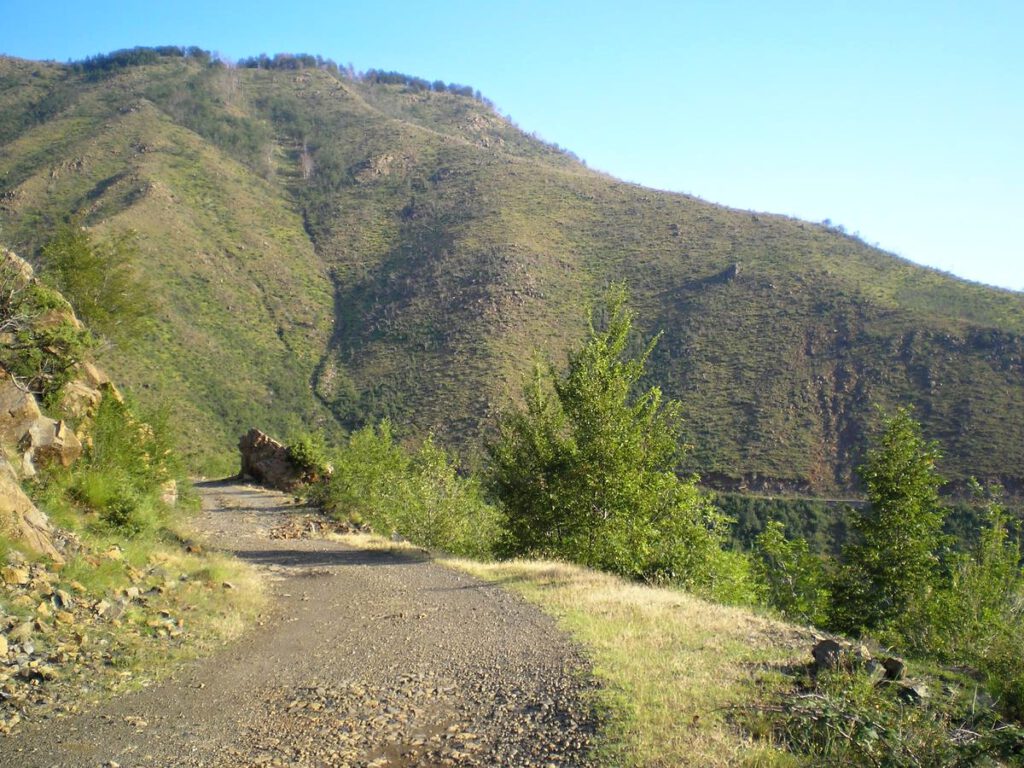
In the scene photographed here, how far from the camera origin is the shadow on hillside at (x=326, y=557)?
1379cm

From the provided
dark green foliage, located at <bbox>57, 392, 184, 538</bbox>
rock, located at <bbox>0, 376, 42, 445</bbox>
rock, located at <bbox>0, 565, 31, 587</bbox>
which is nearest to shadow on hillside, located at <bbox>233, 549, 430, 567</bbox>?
dark green foliage, located at <bbox>57, 392, 184, 538</bbox>

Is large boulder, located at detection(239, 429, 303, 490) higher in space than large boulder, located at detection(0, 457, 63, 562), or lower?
lower

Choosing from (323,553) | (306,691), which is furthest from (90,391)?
(306,691)

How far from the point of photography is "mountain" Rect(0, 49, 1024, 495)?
153 ft

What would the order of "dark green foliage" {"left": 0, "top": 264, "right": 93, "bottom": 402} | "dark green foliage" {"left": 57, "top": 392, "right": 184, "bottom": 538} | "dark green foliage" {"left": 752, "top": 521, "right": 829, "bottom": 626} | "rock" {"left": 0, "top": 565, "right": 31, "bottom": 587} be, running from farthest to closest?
1. "dark green foliage" {"left": 752, "top": 521, "right": 829, "bottom": 626}
2. "dark green foliage" {"left": 0, "top": 264, "right": 93, "bottom": 402}
3. "dark green foliage" {"left": 57, "top": 392, "right": 184, "bottom": 538}
4. "rock" {"left": 0, "top": 565, "right": 31, "bottom": 587}

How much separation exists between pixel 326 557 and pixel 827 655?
447 inches

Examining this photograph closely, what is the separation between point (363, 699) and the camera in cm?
585

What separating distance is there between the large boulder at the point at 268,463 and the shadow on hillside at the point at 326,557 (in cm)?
1510

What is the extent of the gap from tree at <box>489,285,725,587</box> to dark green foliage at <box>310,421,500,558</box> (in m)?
4.17

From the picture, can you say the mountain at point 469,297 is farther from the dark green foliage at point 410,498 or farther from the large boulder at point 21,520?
the large boulder at point 21,520

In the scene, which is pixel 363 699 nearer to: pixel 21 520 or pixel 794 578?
pixel 21 520

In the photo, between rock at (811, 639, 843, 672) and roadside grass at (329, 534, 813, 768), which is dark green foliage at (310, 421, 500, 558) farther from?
rock at (811, 639, 843, 672)

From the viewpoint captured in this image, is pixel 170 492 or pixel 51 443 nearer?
pixel 51 443

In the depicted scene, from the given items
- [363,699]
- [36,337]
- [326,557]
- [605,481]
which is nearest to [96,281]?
[36,337]
